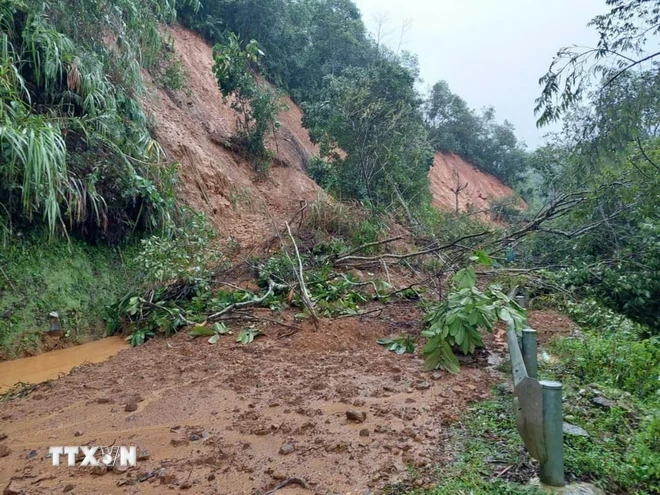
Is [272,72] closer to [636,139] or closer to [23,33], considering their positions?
[23,33]

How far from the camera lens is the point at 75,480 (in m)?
2.12

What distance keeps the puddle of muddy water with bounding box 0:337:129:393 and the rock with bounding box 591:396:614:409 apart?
4481 millimetres

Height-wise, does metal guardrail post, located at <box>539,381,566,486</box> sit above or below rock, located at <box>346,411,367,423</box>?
above

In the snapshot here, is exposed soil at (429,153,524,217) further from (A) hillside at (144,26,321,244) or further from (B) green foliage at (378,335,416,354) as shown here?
(B) green foliage at (378,335,416,354)

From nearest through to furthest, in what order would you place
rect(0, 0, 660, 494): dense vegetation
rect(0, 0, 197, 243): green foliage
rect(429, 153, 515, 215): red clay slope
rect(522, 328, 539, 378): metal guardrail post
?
rect(522, 328, 539, 378): metal guardrail post
rect(0, 0, 660, 494): dense vegetation
rect(0, 0, 197, 243): green foliage
rect(429, 153, 515, 215): red clay slope

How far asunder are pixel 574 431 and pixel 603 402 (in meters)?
0.53

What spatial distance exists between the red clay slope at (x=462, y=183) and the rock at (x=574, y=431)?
18603 mm

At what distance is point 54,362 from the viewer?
14.7ft

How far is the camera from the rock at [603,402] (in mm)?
2627

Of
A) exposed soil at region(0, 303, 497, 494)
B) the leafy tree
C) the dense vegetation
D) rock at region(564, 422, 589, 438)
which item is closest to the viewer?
exposed soil at region(0, 303, 497, 494)

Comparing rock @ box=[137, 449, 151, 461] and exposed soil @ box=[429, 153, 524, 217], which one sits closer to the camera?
rock @ box=[137, 449, 151, 461]

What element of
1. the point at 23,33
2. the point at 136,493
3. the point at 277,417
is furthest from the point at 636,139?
the point at 23,33

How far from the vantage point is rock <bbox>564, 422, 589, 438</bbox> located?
226 cm

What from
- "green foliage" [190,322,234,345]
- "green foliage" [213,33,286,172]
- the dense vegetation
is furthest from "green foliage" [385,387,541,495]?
"green foliage" [213,33,286,172]
